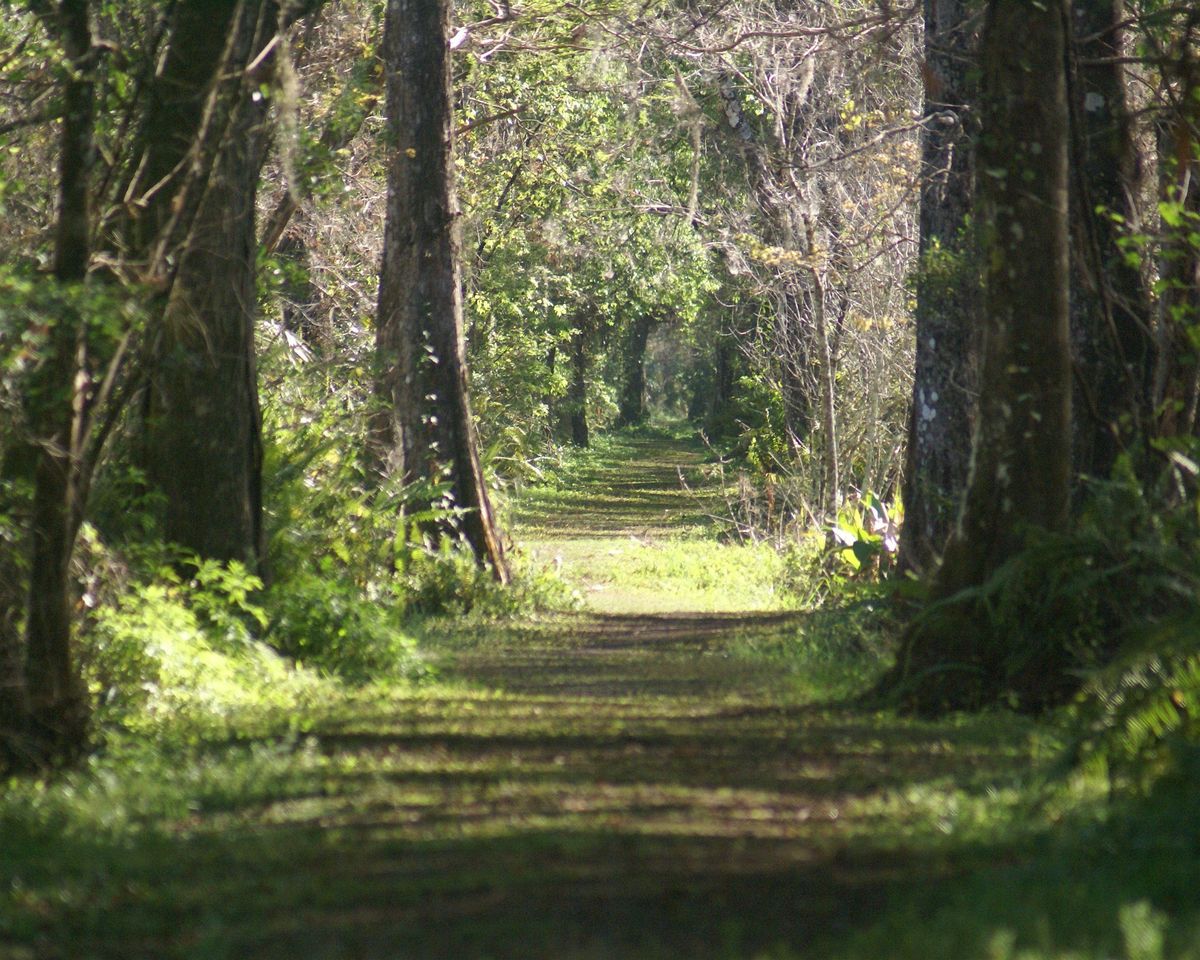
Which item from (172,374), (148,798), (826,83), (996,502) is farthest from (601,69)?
(148,798)

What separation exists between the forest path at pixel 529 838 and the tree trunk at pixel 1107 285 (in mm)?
2509

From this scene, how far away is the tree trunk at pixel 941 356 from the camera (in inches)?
438

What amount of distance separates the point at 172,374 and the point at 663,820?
5.13 meters

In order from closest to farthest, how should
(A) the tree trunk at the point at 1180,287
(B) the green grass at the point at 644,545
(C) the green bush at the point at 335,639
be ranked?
(A) the tree trunk at the point at 1180,287 → (C) the green bush at the point at 335,639 → (B) the green grass at the point at 644,545

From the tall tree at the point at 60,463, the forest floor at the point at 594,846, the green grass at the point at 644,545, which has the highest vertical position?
the tall tree at the point at 60,463

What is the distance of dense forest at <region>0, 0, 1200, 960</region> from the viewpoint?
4406 millimetres

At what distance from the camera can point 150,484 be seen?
357 inches

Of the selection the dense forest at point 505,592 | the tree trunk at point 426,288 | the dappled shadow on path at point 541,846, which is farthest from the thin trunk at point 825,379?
the dappled shadow on path at point 541,846

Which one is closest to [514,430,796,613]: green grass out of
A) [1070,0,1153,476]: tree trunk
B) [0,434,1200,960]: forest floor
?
[1070,0,1153,476]: tree trunk

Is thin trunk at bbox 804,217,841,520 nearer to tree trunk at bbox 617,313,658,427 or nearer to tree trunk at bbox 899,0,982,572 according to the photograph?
tree trunk at bbox 899,0,982,572

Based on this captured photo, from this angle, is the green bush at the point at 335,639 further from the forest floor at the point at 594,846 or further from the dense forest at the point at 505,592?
the forest floor at the point at 594,846

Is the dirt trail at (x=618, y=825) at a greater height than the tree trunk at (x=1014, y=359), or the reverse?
the tree trunk at (x=1014, y=359)

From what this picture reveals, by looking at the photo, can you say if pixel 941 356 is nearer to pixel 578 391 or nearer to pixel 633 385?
pixel 578 391

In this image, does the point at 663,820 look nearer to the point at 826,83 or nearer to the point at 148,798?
the point at 148,798
